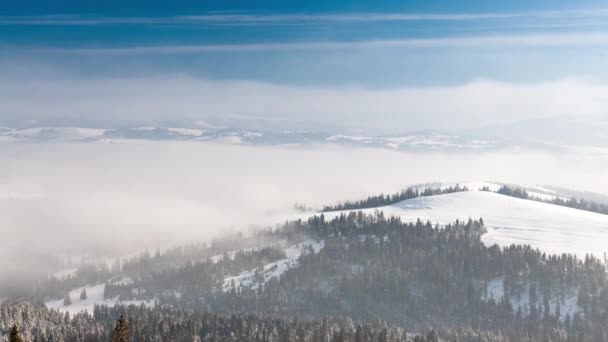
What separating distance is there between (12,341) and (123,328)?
15.5m

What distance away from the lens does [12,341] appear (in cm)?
7512

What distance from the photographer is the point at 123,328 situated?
72438 millimetres
